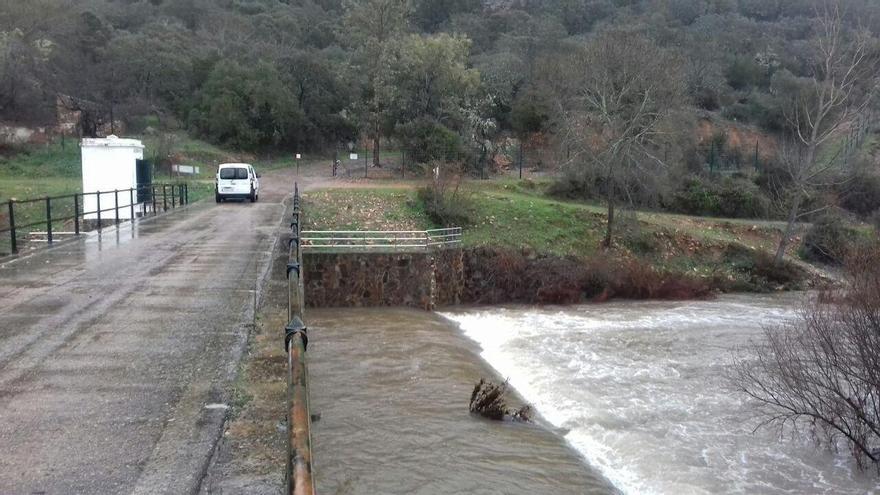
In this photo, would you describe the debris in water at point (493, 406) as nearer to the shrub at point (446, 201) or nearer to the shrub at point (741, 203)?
the shrub at point (446, 201)

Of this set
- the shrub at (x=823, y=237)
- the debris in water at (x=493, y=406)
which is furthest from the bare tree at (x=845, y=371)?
the shrub at (x=823, y=237)

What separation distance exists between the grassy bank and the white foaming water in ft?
16.7

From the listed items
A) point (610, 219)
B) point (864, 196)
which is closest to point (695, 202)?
point (864, 196)

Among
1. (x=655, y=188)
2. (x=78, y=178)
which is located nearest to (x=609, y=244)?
(x=655, y=188)

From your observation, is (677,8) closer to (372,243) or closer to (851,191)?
(851,191)

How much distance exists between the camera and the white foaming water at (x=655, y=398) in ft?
33.6

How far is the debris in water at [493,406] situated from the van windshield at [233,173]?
21088 millimetres

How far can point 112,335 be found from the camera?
26.3 feet

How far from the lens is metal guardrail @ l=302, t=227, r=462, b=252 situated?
2294cm

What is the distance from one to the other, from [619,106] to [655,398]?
2041 centimetres

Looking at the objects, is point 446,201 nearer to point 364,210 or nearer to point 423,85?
point 364,210

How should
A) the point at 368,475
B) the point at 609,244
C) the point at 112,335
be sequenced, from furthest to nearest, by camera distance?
the point at 609,244 → the point at 368,475 → the point at 112,335

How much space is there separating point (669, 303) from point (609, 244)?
5.39m

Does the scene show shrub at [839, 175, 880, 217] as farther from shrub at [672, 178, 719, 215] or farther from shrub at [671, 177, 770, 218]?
shrub at [672, 178, 719, 215]
